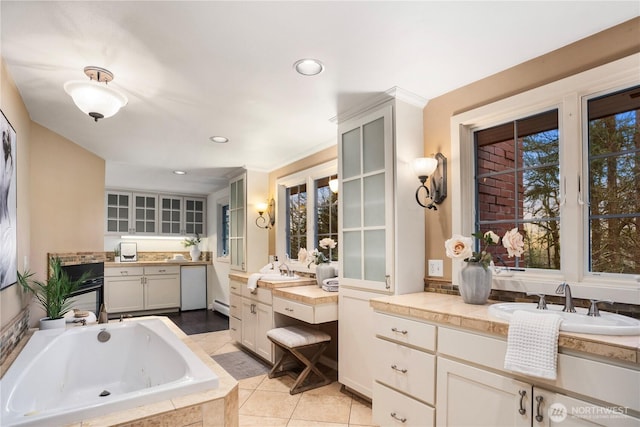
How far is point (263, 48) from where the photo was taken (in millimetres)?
1878

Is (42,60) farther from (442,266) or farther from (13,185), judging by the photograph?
(442,266)

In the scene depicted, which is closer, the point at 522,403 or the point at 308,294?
the point at 522,403

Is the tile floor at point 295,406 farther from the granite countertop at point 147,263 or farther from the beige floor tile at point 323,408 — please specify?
the granite countertop at point 147,263

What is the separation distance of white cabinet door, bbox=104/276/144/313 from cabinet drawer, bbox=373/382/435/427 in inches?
207

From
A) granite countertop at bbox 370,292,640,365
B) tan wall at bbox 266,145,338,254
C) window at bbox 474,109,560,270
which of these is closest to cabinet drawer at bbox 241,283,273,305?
tan wall at bbox 266,145,338,254

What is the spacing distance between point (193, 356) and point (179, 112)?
1.90 metres

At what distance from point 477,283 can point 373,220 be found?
34.7 inches

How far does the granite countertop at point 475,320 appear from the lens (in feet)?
4.01

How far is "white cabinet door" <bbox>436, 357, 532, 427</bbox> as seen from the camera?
1.47m

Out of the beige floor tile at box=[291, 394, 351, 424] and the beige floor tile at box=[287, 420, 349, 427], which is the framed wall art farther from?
the beige floor tile at box=[291, 394, 351, 424]

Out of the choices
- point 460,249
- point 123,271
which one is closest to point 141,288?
point 123,271

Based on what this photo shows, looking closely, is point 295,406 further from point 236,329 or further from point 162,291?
point 162,291

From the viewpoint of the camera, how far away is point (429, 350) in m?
1.85

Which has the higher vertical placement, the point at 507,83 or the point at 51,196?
the point at 507,83
